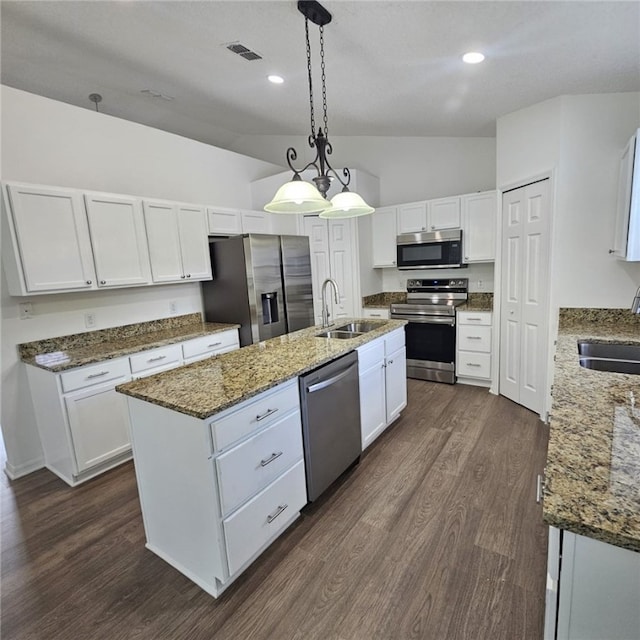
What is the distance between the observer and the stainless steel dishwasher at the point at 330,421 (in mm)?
2018

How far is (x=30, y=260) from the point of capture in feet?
8.02

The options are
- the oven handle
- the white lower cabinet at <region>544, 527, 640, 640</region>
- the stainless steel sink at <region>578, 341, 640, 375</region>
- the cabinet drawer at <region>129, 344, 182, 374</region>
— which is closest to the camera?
the white lower cabinet at <region>544, 527, 640, 640</region>

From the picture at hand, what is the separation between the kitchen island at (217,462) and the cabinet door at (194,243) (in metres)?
1.74

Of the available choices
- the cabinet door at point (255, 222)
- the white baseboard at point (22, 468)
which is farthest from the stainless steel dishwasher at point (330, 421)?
the cabinet door at point (255, 222)

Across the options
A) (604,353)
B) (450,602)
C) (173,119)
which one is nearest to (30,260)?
(173,119)

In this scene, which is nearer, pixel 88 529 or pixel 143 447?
pixel 143 447

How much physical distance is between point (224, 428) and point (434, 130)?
12.9 ft

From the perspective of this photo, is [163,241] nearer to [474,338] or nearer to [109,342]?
[109,342]

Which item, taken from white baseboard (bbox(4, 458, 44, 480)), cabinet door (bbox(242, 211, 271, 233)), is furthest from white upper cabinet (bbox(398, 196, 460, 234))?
white baseboard (bbox(4, 458, 44, 480))

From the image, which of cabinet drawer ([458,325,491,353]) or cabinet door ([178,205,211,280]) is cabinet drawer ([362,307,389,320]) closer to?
cabinet drawer ([458,325,491,353])

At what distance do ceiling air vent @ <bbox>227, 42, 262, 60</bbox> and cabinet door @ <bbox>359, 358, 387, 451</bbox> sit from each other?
91.7 inches

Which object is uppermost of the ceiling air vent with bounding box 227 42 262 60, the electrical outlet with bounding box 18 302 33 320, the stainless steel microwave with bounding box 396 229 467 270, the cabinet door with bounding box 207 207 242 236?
the ceiling air vent with bounding box 227 42 262 60

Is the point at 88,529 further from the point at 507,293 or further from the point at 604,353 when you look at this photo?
the point at 507,293

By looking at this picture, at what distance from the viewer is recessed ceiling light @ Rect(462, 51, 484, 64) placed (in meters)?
2.21
